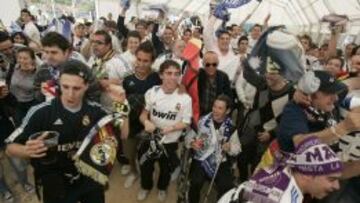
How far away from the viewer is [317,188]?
1.92 meters

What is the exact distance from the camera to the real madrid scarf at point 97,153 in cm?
263

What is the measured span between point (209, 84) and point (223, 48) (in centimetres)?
95

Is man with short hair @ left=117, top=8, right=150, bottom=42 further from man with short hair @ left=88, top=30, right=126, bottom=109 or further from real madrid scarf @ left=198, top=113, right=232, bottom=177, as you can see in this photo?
real madrid scarf @ left=198, top=113, right=232, bottom=177

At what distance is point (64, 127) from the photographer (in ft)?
8.82

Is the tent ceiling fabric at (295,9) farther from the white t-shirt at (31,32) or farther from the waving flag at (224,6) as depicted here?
the white t-shirt at (31,32)

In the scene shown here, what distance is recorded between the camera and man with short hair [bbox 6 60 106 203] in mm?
2621

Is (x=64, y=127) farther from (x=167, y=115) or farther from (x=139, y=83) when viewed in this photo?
(x=139, y=83)

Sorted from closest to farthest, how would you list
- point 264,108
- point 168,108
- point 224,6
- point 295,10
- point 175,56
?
point 264,108, point 168,108, point 175,56, point 224,6, point 295,10

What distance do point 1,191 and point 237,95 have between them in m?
3.19

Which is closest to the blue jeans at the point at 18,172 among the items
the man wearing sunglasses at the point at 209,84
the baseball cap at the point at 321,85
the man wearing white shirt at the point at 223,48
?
the man wearing sunglasses at the point at 209,84

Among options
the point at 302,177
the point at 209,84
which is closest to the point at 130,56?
the point at 209,84

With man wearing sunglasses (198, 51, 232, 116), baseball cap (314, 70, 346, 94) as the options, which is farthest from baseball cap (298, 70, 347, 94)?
man wearing sunglasses (198, 51, 232, 116)

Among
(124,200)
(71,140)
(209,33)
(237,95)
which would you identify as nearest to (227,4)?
(209,33)

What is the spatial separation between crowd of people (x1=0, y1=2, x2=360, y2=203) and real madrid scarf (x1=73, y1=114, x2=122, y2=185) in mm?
31
